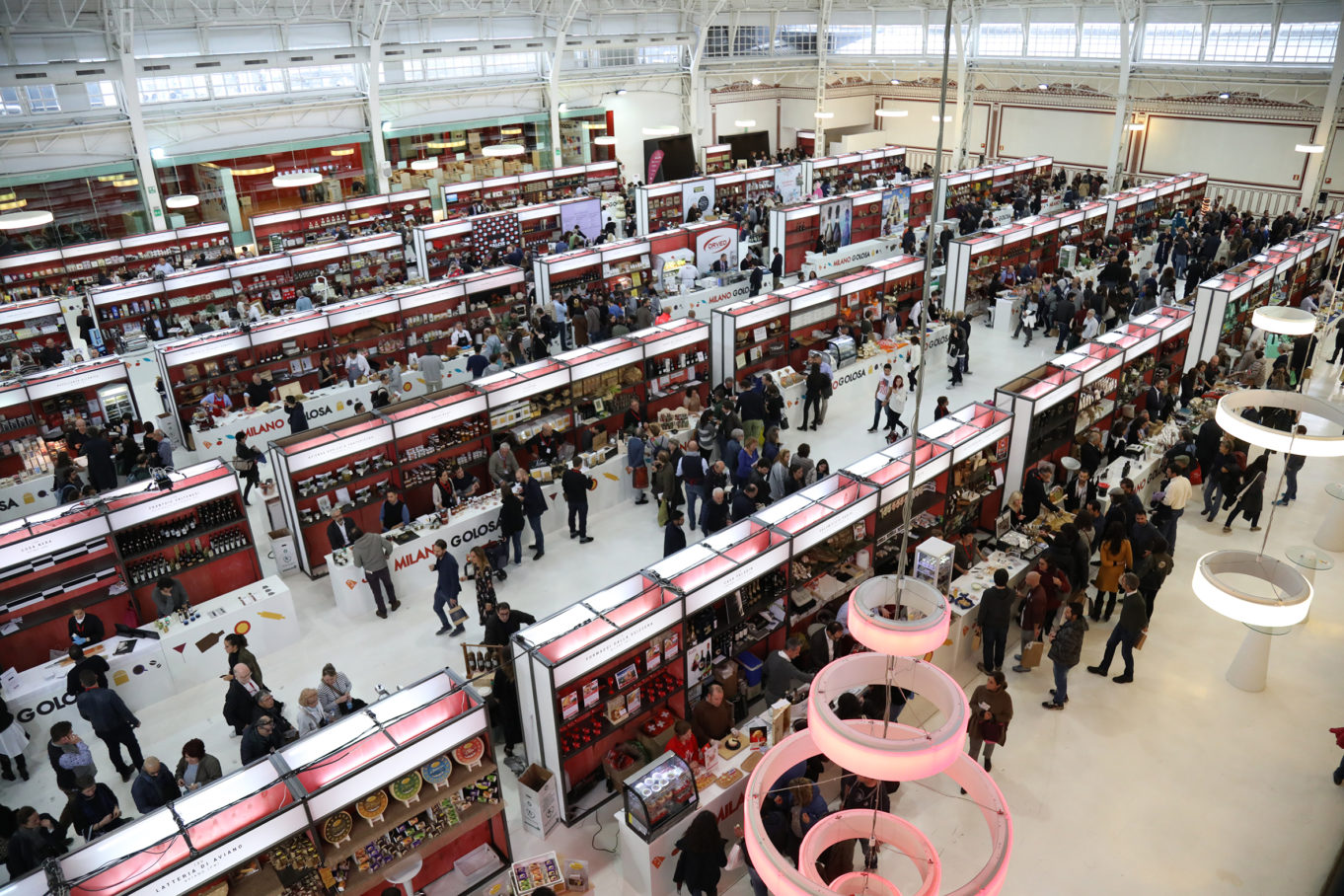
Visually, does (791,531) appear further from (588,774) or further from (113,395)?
(113,395)

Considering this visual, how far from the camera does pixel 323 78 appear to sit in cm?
2558

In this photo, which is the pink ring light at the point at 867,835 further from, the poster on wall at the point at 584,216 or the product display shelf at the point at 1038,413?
the poster on wall at the point at 584,216

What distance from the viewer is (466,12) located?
86.1 ft

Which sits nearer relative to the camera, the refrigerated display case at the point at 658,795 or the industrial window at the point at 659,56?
the refrigerated display case at the point at 658,795

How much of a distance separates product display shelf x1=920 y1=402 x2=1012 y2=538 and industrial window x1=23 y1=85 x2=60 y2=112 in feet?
73.3

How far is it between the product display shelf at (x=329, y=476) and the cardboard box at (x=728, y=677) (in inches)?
222

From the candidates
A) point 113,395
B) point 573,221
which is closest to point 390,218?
point 573,221

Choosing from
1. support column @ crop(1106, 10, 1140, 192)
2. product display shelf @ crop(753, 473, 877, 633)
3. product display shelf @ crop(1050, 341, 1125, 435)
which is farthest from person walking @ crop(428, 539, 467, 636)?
support column @ crop(1106, 10, 1140, 192)

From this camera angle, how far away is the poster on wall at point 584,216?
22531mm

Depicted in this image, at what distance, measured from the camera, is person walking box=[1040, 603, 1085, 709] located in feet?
27.2

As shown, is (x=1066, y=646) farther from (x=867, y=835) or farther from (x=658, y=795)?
(x=867, y=835)

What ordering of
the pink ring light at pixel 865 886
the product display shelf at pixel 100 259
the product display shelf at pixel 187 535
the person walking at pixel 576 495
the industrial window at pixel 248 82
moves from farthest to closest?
1. the industrial window at pixel 248 82
2. the product display shelf at pixel 100 259
3. the person walking at pixel 576 495
4. the product display shelf at pixel 187 535
5. the pink ring light at pixel 865 886

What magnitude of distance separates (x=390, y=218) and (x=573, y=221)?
5160mm

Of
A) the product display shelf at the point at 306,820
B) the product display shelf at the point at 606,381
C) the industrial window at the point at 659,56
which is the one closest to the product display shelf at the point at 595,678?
the product display shelf at the point at 306,820
